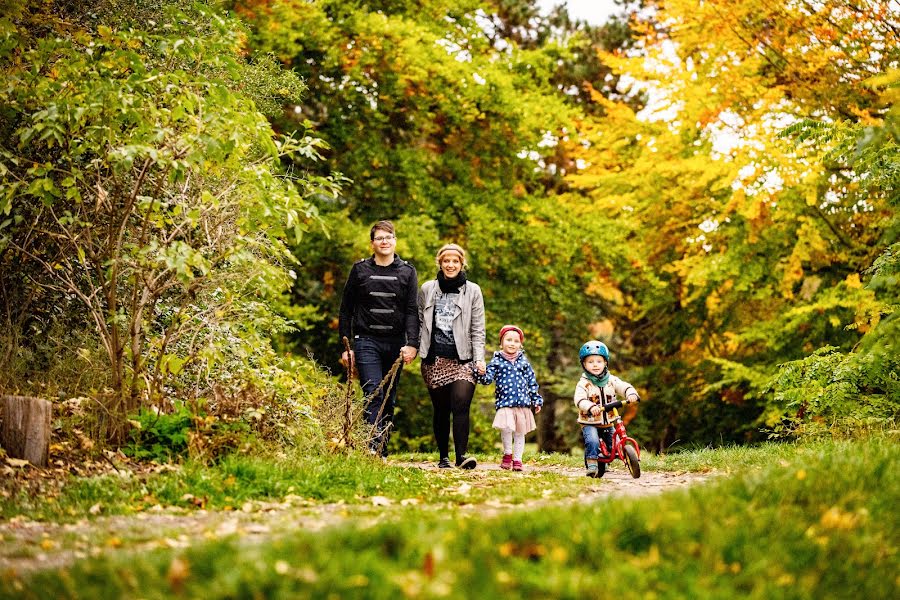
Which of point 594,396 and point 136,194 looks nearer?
point 136,194

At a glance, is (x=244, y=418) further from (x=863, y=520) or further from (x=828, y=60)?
(x=828, y=60)

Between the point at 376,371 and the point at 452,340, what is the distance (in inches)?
32.4

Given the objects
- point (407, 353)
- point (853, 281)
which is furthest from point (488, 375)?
point (853, 281)

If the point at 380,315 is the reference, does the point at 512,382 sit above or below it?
below

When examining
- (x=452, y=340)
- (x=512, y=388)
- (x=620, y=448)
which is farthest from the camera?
(x=512, y=388)

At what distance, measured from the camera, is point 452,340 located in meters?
9.13

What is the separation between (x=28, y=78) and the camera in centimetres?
747

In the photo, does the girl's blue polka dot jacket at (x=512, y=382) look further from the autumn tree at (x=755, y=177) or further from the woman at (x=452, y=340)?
→ the autumn tree at (x=755, y=177)

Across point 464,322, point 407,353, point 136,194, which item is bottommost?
point 407,353

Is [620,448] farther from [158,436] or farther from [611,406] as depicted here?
[158,436]

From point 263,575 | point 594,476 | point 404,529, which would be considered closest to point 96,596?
point 263,575

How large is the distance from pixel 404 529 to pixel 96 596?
128cm

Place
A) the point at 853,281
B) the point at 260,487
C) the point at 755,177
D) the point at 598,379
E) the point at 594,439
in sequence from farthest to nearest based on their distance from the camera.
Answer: the point at 755,177 → the point at 853,281 → the point at 598,379 → the point at 594,439 → the point at 260,487

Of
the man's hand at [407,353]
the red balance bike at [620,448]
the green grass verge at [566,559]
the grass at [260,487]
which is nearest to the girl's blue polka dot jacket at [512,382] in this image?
the man's hand at [407,353]
